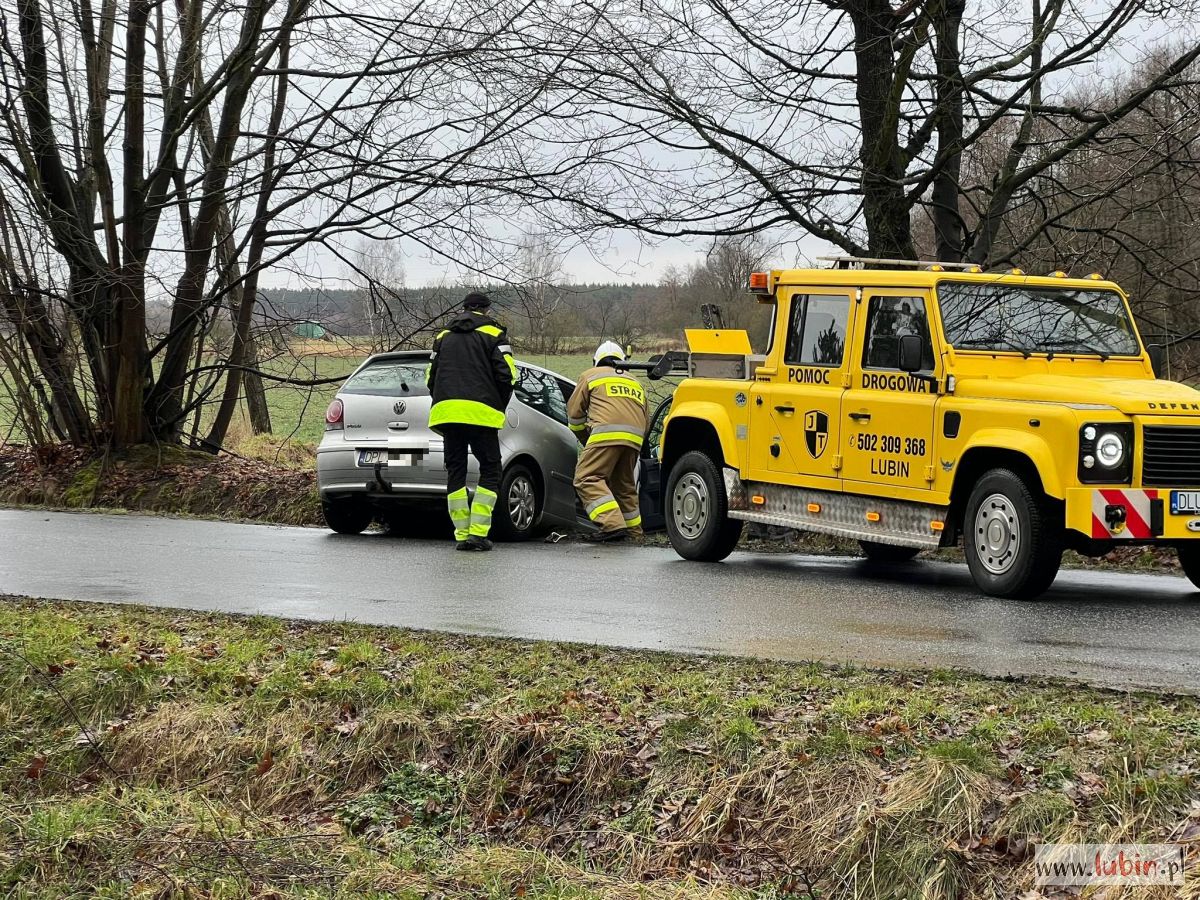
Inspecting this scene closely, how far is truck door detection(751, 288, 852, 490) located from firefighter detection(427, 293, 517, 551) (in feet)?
8.02

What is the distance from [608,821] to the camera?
21.2 feet

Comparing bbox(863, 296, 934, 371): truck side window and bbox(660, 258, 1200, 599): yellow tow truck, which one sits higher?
bbox(863, 296, 934, 371): truck side window

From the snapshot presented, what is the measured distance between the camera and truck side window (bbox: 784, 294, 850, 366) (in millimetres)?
11594

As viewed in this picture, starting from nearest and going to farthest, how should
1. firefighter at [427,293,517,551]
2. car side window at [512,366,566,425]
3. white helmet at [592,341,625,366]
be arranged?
firefighter at [427,293,517,551]
white helmet at [592,341,625,366]
car side window at [512,366,566,425]

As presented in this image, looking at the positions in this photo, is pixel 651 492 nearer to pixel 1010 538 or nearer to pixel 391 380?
pixel 391 380

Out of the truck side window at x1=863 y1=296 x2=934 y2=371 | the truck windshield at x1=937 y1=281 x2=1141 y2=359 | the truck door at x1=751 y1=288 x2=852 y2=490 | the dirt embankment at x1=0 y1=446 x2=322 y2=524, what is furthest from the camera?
the dirt embankment at x1=0 y1=446 x2=322 y2=524

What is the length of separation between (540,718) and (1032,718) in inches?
84.3

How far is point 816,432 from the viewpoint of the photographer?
11.6 meters

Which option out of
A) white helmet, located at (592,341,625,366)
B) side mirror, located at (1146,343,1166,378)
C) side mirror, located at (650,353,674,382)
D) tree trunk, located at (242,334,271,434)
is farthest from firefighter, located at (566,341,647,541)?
tree trunk, located at (242,334,271,434)

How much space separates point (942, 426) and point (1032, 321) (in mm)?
1211

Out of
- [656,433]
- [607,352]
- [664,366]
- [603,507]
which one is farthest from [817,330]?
[603,507]

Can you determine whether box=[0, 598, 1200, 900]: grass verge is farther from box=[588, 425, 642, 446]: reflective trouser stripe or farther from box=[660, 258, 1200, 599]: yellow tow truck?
box=[588, 425, 642, 446]: reflective trouser stripe

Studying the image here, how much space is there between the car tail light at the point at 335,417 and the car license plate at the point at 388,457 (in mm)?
429

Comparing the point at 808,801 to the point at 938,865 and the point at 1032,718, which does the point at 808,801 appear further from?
the point at 1032,718
